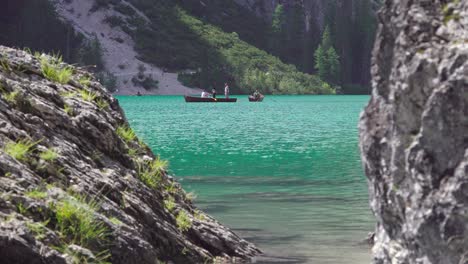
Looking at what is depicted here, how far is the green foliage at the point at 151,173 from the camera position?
39.7ft

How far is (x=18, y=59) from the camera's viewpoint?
12.0m

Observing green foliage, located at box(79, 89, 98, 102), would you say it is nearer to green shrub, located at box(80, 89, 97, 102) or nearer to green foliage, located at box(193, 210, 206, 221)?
green shrub, located at box(80, 89, 97, 102)

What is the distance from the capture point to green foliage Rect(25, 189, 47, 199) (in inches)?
361

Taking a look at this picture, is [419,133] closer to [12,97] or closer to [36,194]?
[36,194]

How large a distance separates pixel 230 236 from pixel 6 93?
13.1 ft

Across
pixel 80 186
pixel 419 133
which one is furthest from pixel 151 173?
pixel 419 133

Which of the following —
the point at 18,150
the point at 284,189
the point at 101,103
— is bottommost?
the point at 284,189

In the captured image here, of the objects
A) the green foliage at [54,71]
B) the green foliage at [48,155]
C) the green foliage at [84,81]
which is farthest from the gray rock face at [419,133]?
the green foliage at [84,81]

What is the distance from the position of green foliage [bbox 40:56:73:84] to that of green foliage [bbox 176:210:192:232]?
2.33 m

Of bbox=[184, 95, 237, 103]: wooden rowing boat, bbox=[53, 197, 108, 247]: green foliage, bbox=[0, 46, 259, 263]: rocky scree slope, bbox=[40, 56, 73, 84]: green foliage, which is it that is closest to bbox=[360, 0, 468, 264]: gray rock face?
bbox=[0, 46, 259, 263]: rocky scree slope

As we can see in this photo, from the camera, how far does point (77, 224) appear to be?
30.9ft

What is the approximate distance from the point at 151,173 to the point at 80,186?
7.19 ft

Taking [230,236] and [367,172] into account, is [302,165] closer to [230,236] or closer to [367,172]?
[230,236]

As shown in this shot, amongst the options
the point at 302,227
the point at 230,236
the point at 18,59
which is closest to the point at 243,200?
the point at 302,227
